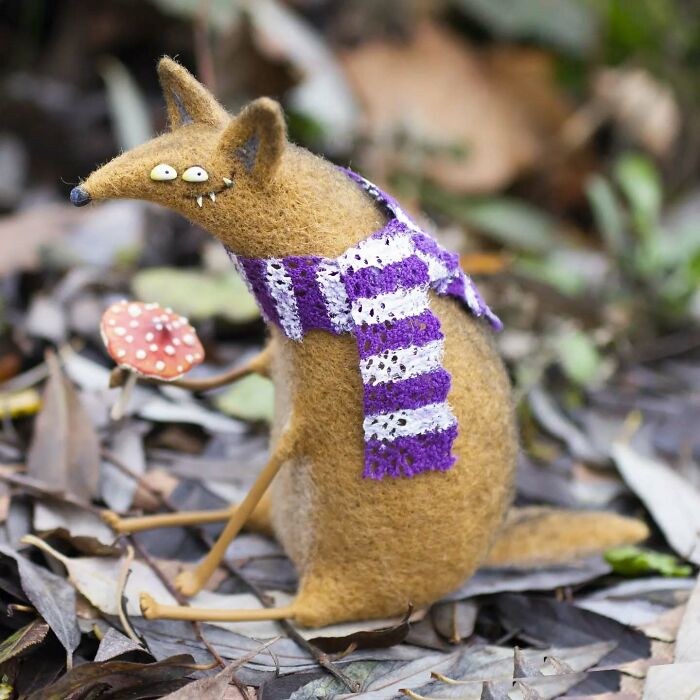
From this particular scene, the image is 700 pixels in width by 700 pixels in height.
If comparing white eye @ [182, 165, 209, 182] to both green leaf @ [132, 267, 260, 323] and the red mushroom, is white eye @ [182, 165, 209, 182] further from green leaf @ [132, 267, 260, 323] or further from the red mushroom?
green leaf @ [132, 267, 260, 323]

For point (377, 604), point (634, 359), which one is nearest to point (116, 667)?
point (377, 604)

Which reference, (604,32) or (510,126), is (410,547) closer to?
(510,126)

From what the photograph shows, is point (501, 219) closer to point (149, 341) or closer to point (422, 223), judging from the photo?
point (422, 223)

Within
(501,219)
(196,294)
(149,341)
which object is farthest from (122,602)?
(501,219)

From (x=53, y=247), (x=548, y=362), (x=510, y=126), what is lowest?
(x=548, y=362)

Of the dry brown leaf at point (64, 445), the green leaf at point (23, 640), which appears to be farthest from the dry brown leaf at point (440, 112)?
the green leaf at point (23, 640)
